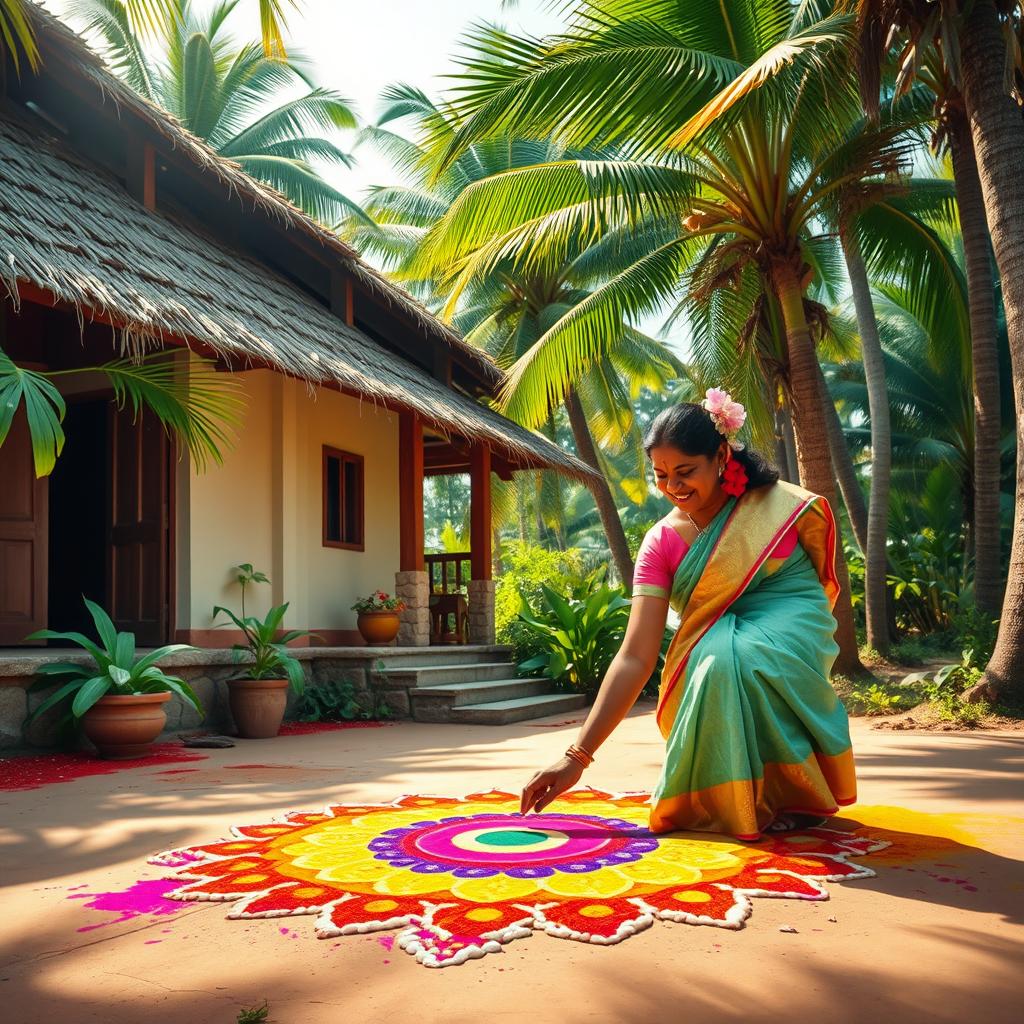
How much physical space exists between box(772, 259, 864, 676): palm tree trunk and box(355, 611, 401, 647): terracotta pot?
13.8ft

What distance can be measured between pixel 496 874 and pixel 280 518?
A: 24.2 feet

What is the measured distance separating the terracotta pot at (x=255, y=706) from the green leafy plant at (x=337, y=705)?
1.12 m

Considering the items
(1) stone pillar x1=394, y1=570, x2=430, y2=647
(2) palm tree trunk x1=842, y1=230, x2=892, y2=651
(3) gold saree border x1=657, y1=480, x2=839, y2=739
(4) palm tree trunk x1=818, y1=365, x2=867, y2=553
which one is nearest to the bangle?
(3) gold saree border x1=657, y1=480, x2=839, y2=739

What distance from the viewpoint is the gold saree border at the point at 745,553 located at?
3.33 m

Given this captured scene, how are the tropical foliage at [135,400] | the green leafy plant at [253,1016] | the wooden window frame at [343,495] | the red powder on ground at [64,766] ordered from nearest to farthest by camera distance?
the green leafy plant at [253,1016]
the tropical foliage at [135,400]
the red powder on ground at [64,766]
the wooden window frame at [343,495]

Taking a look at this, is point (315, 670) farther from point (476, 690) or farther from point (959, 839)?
point (959, 839)

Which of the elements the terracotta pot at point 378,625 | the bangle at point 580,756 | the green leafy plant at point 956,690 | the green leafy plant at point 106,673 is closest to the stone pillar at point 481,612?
the terracotta pot at point 378,625

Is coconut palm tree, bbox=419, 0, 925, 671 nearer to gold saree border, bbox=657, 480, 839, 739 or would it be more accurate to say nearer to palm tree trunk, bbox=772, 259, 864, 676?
palm tree trunk, bbox=772, 259, 864, 676

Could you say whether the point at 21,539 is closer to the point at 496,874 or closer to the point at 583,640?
the point at 583,640

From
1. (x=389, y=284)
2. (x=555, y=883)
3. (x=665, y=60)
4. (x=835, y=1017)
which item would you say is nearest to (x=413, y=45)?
(x=665, y=60)

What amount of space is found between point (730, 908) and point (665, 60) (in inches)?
315

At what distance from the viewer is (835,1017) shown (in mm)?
1864

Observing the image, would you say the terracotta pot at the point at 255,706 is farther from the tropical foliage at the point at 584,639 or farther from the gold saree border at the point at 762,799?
the gold saree border at the point at 762,799

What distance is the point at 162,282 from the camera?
24.3ft
